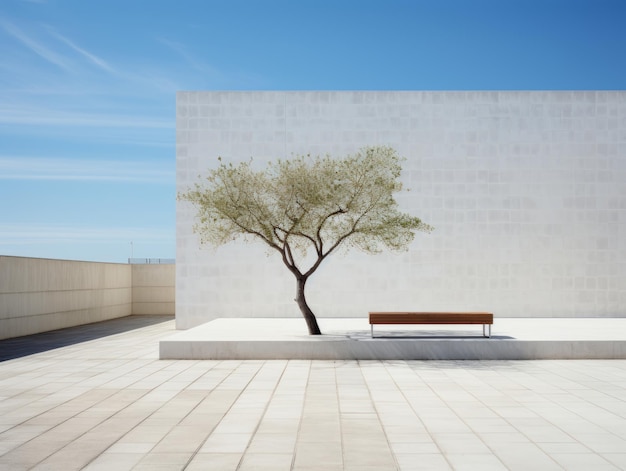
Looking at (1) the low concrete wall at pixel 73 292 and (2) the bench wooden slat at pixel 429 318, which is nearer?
(2) the bench wooden slat at pixel 429 318

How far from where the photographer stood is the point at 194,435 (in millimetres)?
7613

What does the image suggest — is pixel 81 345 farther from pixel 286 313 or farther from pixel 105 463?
pixel 105 463

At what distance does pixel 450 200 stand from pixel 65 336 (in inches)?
526

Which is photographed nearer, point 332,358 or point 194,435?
point 194,435

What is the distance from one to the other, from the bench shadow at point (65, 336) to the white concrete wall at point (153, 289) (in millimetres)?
3254

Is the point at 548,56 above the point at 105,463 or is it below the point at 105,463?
above

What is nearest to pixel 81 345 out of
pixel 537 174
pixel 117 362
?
pixel 117 362

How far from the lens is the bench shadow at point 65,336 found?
16156 millimetres

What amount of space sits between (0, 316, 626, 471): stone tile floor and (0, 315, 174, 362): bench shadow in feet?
7.09

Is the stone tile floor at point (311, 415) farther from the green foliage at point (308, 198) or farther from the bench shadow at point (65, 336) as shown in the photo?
the green foliage at point (308, 198)

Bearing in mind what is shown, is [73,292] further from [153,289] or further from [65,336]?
[153,289]

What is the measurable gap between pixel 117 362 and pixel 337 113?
12.0 meters

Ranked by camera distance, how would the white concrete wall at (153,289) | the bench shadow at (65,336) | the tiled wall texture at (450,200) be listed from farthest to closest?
the white concrete wall at (153,289) < the tiled wall texture at (450,200) < the bench shadow at (65,336)

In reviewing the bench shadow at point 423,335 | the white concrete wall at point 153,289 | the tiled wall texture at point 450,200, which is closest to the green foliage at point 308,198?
the bench shadow at point 423,335
